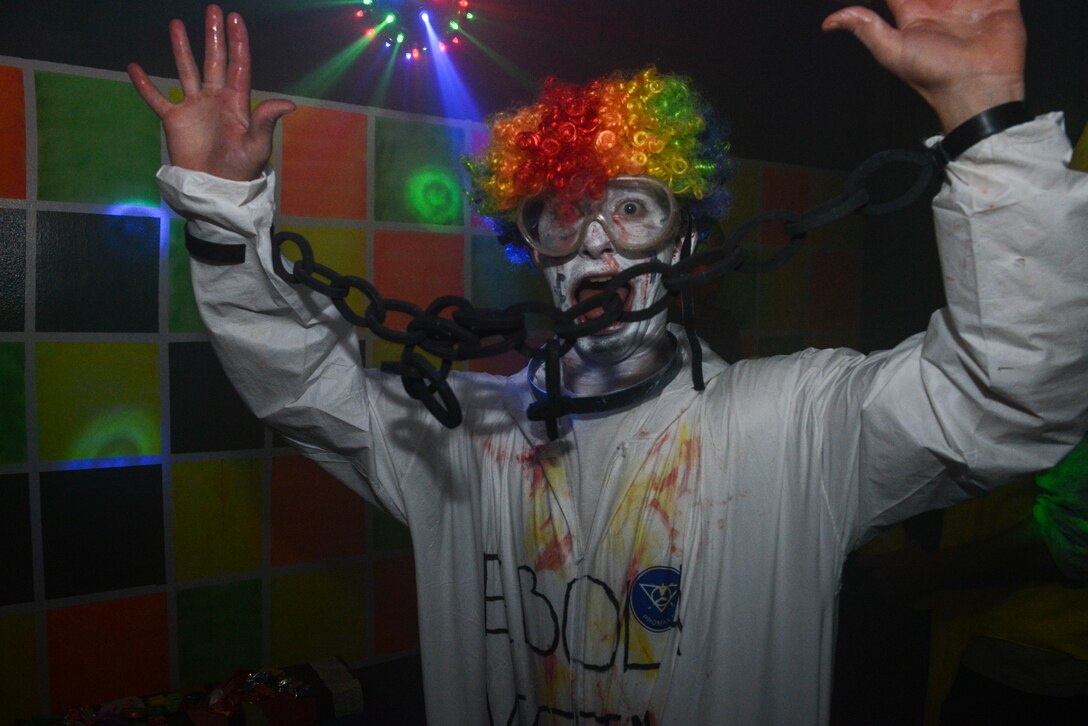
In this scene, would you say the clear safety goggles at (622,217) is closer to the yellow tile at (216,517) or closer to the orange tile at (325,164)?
the orange tile at (325,164)

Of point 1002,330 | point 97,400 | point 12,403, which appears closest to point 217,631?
point 97,400

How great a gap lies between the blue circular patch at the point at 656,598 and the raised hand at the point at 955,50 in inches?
32.4

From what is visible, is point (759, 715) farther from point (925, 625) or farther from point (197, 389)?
point (925, 625)

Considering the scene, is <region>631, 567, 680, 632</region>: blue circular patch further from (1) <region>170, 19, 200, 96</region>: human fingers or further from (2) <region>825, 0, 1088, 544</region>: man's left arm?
(1) <region>170, 19, 200, 96</region>: human fingers

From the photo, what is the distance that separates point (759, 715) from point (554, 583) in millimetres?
419

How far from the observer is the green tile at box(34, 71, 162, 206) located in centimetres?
225

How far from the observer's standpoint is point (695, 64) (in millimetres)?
3139

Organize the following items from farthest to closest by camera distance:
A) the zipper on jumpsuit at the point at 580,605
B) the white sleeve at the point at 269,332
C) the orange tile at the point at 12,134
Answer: the orange tile at the point at 12,134 → the zipper on jumpsuit at the point at 580,605 → the white sleeve at the point at 269,332

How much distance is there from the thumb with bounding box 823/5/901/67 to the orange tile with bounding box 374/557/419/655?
2.44 meters

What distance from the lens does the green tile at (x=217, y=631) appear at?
8.23ft

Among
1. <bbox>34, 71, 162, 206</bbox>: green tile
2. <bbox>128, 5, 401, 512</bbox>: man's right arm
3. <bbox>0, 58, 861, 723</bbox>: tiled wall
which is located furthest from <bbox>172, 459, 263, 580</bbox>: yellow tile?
<bbox>128, 5, 401, 512</bbox>: man's right arm

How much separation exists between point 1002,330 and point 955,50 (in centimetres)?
34

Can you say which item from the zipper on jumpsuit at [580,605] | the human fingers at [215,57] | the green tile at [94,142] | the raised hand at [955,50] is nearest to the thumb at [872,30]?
the raised hand at [955,50]

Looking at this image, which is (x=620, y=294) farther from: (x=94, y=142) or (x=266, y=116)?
(x=94, y=142)
